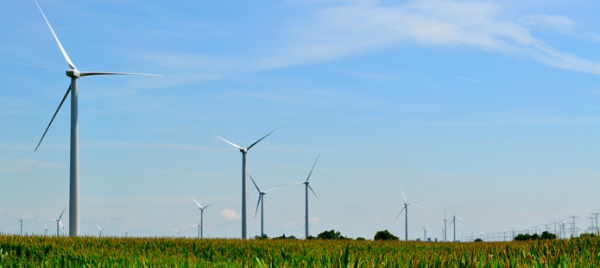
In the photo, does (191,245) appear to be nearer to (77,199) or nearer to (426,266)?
(77,199)

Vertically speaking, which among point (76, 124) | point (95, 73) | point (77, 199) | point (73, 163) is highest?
point (95, 73)

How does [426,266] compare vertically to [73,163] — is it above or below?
below

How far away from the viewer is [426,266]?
439 inches

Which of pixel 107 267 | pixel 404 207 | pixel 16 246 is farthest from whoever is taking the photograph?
pixel 404 207

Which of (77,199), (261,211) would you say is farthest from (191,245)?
(261,211)

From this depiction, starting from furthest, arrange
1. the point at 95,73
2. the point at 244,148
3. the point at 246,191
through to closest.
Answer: the point at 244,148 → the point at 246,191 → the point at 95,73

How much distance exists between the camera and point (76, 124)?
48.8 meters

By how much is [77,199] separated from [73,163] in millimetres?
3181

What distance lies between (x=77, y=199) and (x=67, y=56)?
17541 mm

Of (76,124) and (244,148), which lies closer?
(76,124)

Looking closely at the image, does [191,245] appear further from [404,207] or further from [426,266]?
[404,207]

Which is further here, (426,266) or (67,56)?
(67,56)

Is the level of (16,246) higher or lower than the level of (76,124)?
lower

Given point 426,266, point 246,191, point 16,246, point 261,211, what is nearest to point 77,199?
point 16,246
